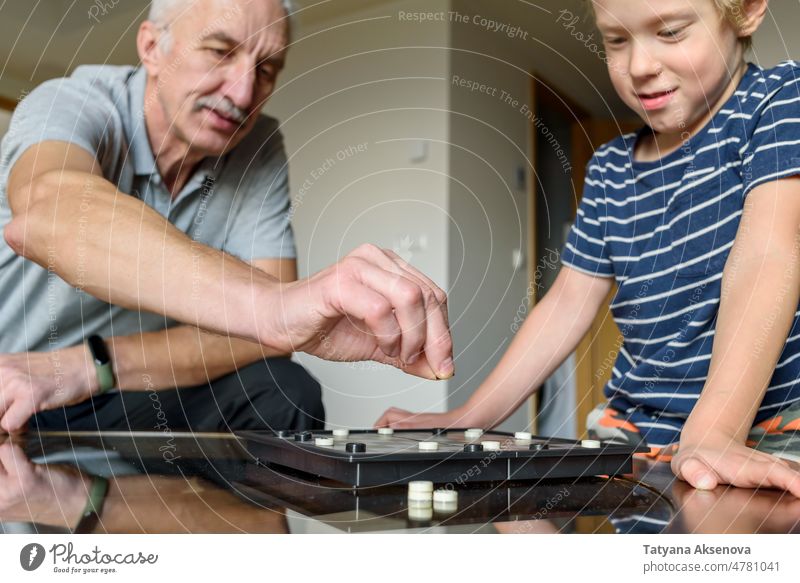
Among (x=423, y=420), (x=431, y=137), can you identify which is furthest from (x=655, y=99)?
(x=431, y=137)

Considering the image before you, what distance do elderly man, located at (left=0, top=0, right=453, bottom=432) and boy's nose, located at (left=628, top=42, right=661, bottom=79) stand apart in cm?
36

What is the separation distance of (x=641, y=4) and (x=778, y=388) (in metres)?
0.41

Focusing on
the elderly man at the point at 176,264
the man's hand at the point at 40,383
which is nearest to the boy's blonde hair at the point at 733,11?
the elderly man at the point at 176,264

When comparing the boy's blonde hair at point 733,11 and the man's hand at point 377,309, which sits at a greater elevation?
the boy's blonde hair at point 733,11

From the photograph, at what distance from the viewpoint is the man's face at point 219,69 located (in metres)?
1.11

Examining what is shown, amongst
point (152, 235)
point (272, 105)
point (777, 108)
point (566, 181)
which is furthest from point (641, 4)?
point (566, 181)

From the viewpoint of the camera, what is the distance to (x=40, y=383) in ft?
2.65

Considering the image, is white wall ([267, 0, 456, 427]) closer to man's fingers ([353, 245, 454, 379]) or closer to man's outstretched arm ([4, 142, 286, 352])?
man's outstretched arm ([4, 142, 286, 352])

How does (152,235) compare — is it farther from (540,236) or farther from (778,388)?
(540,236)

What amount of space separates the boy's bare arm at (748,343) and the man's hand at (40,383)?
660mm

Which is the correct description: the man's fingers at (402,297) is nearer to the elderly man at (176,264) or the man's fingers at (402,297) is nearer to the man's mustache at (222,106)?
the elderly man at (176,264)

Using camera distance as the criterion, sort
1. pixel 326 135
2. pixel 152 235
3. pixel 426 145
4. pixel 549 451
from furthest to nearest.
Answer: pixel 326 135 → pixel 426 145 → pixel 152 235 → pixel 549 451

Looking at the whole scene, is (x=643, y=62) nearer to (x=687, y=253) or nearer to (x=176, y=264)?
(x=687, y=253)

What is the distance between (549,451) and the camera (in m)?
0.43
